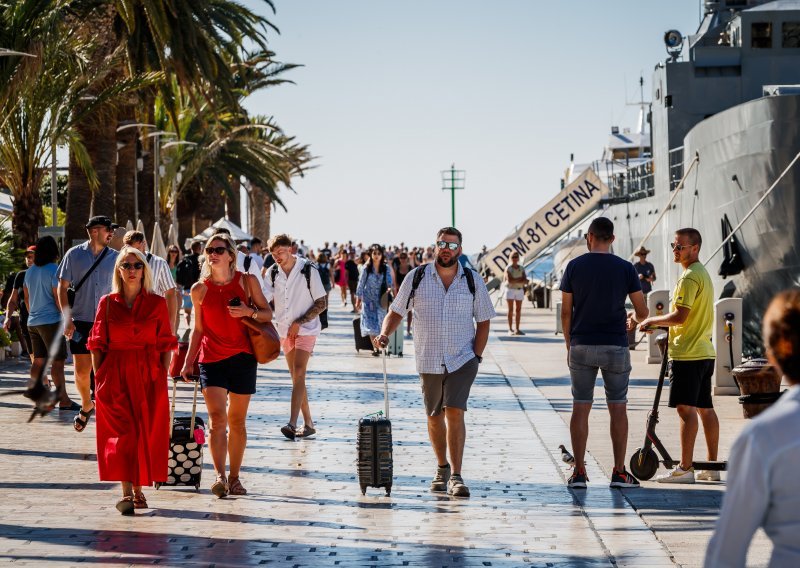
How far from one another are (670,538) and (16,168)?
2253cm

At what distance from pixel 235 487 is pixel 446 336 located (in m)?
1.75

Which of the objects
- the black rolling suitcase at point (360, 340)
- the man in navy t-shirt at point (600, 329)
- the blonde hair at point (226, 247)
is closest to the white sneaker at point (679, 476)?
the man in navy t-shirt at point (600, 329)

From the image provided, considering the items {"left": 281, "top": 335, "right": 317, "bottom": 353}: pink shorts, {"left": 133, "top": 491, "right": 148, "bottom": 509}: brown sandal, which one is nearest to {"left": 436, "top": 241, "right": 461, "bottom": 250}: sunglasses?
{"left": 133, "top": 491, "right": 148, "bottom": 509}: brown sandal

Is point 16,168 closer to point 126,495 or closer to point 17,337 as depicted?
point 17,337

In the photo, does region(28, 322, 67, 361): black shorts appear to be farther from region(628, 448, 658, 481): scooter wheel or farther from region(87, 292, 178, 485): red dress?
region(628, 448, 658, 481): scooter wheel

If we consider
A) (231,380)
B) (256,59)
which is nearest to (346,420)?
(231,380)

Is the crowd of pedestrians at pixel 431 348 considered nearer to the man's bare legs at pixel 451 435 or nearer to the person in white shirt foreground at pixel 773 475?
the man's bare legs at pixel 451 435

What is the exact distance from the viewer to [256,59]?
41281 millimetres

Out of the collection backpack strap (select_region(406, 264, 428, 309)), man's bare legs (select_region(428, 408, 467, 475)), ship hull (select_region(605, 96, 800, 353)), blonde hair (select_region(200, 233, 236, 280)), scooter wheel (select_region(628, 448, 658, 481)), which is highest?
ship hull (select_region(605, 96, 800, 353))

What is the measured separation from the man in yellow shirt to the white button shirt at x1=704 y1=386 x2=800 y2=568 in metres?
6.20

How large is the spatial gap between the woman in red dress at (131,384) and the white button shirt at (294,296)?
3.34 meters

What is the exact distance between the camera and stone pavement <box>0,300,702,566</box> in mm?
7188

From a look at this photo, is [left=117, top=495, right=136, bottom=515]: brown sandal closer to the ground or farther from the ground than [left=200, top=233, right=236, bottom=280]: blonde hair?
closer to the ground

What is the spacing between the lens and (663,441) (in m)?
11.5
